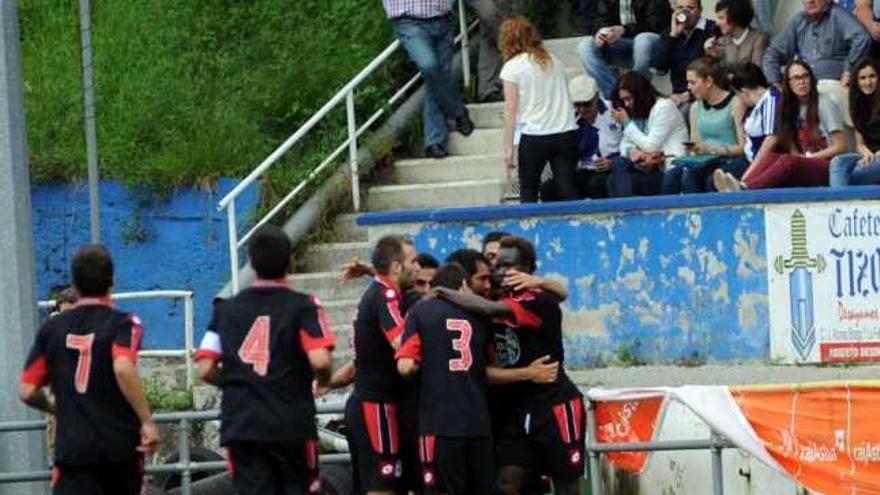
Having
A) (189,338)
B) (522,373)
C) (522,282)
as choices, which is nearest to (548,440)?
(522,373)

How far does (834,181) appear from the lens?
2023 centimetres

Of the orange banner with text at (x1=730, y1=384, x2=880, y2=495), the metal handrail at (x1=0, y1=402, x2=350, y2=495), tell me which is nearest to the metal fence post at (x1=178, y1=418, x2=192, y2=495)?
the metal handrail at (x1=0, y1=402, x2=350, y2=495)

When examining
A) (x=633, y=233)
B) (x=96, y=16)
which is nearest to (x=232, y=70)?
(x=96, y=16)

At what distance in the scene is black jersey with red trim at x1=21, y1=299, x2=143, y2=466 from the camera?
1509cm

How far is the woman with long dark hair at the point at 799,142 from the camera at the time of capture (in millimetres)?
20469

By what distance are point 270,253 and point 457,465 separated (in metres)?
2.25

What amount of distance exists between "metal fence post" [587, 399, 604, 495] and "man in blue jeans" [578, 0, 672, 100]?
221 inches

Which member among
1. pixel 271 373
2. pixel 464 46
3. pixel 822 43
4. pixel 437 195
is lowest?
pixel 271 373

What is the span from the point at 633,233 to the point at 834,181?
5.03ft

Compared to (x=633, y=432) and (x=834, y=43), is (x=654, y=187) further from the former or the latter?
(x=633, y=432)

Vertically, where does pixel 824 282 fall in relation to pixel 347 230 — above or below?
below

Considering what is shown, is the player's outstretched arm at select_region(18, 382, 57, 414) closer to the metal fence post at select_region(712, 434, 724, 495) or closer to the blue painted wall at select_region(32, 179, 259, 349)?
the metal fence post at select_region(712, 434, 724, 495)

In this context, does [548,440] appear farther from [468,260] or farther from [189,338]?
[189,338]

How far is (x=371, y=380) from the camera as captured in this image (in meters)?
16.8
